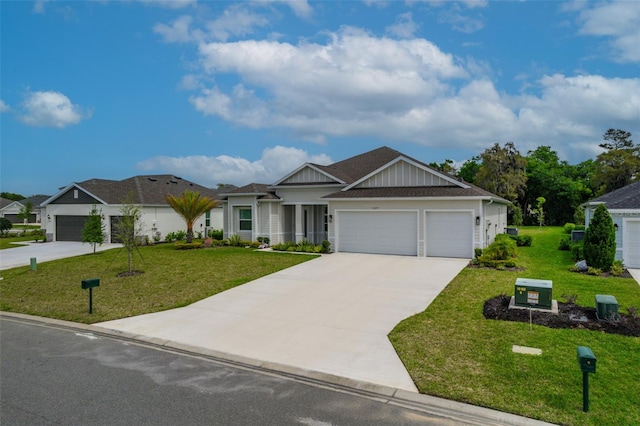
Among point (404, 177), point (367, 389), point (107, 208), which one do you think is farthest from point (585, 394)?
point (107, 208)

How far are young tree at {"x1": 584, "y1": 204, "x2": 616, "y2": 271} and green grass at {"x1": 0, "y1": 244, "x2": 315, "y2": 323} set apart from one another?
439 inches

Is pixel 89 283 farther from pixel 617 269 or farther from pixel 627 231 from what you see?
pixel 627 231

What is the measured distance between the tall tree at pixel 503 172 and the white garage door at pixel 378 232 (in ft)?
→ 87.2

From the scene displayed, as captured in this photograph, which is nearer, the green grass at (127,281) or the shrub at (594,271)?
the green grass at (127,281)

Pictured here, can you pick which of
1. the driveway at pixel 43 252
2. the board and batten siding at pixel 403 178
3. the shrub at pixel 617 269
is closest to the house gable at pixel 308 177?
the board and batten siding at pixel 403 178

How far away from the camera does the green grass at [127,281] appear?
10.1m

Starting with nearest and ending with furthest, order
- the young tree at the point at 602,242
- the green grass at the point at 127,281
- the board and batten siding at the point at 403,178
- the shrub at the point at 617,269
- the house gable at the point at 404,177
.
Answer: the green grass at the point at 127,281 → the shrub at the point at 617,269 → the young tree at the point at 602,242 → the house gable at the point at 404,177 → the board and batten siding at the point at 403,178

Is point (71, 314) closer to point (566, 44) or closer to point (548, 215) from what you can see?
point (566, 44)

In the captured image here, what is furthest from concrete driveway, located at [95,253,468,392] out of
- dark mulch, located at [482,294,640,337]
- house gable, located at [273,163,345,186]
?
house gable, located at [273,163,345,186]

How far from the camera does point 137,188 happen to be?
27656mm

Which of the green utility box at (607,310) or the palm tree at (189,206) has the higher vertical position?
the palm tree at (189,206)

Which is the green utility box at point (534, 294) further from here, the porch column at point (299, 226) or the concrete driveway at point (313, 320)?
the porch column at point (299, 226)

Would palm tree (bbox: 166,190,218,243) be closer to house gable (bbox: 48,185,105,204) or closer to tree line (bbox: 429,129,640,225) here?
house gable (bbox: 48,185,105,204)

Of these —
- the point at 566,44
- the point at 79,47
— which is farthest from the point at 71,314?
the point at 566,44
